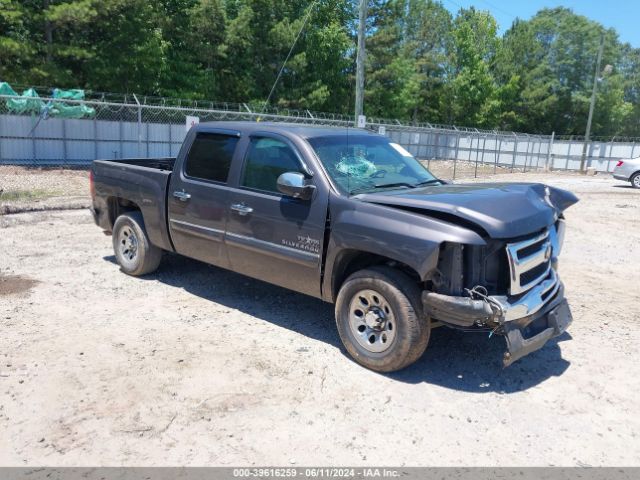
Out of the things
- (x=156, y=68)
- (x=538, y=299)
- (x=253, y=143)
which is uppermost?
Result: (x=156, y=68)

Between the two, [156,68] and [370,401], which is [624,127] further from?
[370,401]

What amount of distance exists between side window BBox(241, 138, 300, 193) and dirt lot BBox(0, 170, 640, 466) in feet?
4.47

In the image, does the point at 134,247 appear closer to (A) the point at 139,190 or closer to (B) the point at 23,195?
(A) the point at 139,190

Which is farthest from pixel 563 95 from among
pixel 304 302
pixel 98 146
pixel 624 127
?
pixel 304 302

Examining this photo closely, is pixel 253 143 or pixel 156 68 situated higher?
pixel 156 68

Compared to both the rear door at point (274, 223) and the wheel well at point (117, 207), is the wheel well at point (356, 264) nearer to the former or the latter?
the rear door at point (274, 223)

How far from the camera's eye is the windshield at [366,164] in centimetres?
491

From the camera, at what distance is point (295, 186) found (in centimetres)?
462

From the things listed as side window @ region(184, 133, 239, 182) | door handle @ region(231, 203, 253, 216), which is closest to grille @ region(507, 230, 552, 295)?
door handle @ region(231, 203, 253, 216)

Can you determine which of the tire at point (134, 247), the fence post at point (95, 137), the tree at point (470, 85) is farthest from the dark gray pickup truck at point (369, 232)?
the tree at point (470, 85)

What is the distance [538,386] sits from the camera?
4.36m

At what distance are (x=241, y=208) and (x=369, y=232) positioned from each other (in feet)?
4.87

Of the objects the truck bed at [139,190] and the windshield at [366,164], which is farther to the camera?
the truck bed at [139,190]

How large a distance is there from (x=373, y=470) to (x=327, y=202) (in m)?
2.16
